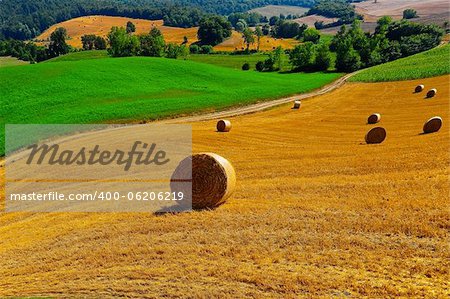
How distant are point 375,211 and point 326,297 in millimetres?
5934

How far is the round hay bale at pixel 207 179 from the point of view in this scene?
16.6 m

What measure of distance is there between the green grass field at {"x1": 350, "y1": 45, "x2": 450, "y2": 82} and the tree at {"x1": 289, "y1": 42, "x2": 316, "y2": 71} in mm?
25099

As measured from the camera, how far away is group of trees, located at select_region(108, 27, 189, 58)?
103m

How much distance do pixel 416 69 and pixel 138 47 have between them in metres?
70.5

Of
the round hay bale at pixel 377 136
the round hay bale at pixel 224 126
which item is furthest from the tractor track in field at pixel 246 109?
the round hay bale at pixel 377 136

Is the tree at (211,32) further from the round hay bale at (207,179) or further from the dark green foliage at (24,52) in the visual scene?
the round hay bale at (207,179)

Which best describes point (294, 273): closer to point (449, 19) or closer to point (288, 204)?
point (288, 204)

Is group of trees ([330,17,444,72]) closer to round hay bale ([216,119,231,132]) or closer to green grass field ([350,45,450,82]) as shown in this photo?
green grass field ([350,45,450,82])

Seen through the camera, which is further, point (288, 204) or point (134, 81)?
point (134, 81)

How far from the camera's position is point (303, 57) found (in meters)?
101

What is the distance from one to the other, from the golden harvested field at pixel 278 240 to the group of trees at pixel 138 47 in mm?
87954

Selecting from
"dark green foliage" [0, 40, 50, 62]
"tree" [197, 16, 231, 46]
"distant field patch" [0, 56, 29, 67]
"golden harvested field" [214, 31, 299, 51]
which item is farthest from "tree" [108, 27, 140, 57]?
"tree" [197, 16, 231, 46]

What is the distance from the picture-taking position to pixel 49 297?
1159 centimetres

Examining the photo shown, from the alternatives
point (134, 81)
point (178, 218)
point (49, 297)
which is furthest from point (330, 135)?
point (134, 81)
